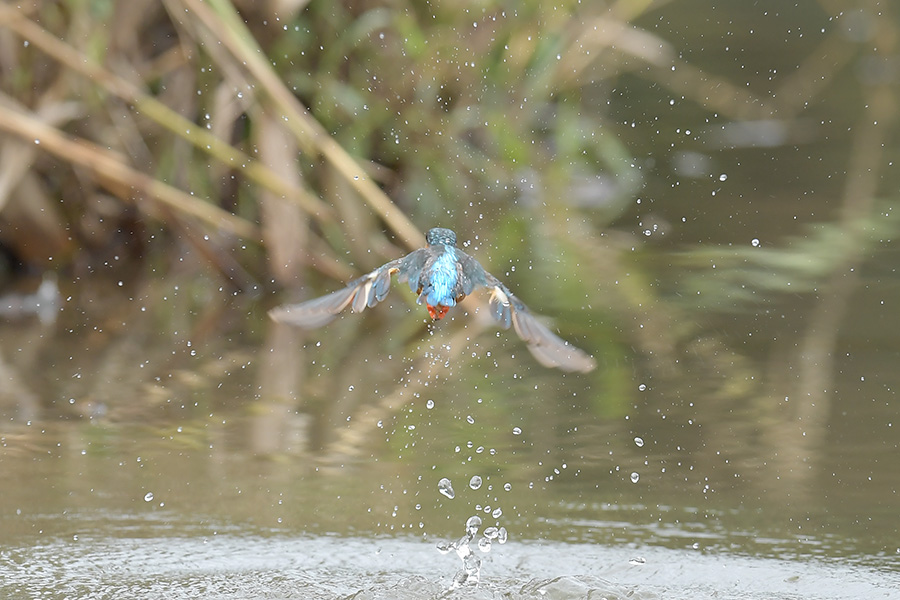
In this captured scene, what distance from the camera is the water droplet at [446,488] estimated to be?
8.89ft

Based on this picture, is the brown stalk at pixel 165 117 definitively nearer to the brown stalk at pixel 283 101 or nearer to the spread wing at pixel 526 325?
the brown stalk at pixel 283 101

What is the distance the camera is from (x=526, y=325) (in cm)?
232

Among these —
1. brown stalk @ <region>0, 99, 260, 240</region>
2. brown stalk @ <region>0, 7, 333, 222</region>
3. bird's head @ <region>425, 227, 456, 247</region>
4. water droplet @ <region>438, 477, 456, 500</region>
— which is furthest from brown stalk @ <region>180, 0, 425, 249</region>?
bird's head @ <region>425, 227, 456, 247</region>

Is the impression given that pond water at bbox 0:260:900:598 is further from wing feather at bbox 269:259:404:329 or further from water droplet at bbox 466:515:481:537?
wing feather at bbox 269:259:404:329

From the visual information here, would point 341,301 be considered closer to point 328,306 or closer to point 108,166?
point 328,306

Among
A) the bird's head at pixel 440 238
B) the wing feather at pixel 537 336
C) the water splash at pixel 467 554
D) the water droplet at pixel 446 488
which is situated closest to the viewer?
the wing feather at pixel 537 336

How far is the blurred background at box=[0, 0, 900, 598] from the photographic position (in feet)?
8.28

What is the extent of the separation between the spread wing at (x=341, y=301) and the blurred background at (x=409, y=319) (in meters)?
0.46

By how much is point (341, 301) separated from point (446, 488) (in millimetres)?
595

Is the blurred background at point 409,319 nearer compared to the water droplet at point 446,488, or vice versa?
the blurred background at point 409,319

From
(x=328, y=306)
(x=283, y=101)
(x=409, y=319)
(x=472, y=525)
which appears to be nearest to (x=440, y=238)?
(x=328, y=306)

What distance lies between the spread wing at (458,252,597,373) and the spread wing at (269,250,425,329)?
10cm

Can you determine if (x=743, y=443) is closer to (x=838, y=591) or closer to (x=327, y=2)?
(x=838, y=591)

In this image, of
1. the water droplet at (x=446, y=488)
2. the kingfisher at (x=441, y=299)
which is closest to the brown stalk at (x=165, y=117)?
the water droplet at (x=446, y=488)
